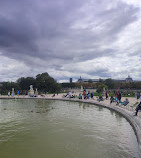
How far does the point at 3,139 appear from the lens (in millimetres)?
6902

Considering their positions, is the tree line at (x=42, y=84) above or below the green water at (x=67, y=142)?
above

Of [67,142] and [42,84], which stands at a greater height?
[42,84]

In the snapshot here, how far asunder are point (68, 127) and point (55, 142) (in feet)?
7.73

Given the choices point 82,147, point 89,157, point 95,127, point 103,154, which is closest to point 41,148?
point 82,147

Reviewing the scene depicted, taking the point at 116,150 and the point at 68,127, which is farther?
the point at 68,127

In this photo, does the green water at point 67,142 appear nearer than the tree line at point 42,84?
Yes

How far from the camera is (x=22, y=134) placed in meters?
7.56

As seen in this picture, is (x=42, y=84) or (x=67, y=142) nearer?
(x=67, y=142)

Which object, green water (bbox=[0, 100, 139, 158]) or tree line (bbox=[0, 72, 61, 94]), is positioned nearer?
green water (bbox=[0, 100, 139, 158])

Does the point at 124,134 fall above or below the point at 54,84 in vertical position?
below

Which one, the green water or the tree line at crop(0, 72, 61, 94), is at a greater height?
the tree line at crop(0, 72, 61, 94)

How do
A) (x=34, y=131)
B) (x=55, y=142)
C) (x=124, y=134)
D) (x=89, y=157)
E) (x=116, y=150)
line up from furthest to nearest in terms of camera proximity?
(x=34, y=131) → (x=124, y=134) → (x=55, y=142) → (x=116, y=150) → (x=89, y=157)

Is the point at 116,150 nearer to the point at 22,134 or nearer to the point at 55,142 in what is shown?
the point at 55,142

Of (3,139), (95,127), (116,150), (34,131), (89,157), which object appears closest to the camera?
(89,157)
